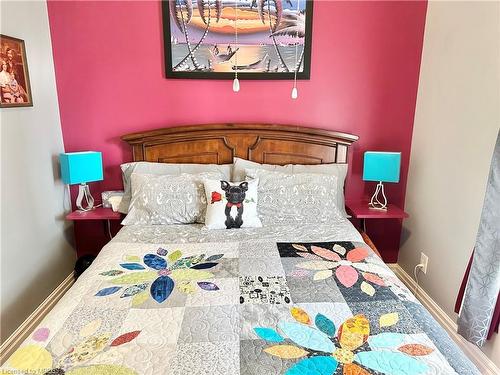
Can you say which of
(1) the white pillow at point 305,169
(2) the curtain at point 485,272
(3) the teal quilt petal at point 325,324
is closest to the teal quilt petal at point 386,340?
(3) the teal quilt petal at point 325,324

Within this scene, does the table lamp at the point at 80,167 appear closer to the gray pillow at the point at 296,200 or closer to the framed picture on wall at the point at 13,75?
the framed picture on wall at the point at 13,75

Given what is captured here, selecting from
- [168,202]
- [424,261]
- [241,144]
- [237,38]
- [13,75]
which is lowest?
[424,261]

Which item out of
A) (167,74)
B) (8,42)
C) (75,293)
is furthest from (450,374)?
(8,42)

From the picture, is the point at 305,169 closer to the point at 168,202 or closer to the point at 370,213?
the point at 370,213

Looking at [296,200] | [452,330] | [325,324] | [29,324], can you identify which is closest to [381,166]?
[296,200]

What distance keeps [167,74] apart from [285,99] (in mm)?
907

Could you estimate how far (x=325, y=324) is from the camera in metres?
1.26

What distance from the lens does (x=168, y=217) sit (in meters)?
2.22

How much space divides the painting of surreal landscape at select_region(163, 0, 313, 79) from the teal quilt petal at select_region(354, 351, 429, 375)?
199 cm

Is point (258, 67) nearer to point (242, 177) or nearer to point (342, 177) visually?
point (242, 177)

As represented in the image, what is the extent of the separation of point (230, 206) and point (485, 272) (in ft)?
4.59

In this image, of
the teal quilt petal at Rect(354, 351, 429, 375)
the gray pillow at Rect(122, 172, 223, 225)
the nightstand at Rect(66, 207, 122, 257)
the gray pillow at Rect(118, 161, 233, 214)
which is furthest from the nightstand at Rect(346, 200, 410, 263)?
the nightstand at Rect(66, 207, 122, 257)

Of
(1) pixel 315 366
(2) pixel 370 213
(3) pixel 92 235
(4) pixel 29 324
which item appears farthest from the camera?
(3) pixel 92 235

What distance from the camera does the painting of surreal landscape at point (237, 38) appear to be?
241 cm
